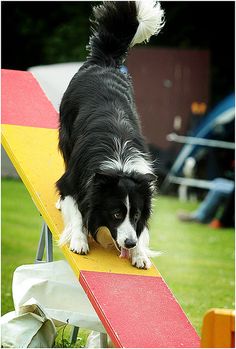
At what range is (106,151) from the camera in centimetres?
476

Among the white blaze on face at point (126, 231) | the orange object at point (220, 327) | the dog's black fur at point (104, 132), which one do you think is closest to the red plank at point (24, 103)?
the dog's black fur at point (104, 132)

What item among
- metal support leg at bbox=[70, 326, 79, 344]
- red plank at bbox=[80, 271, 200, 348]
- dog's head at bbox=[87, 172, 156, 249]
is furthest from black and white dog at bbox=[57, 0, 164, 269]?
metal support leg at bbox=[70, 326, 79, 344]

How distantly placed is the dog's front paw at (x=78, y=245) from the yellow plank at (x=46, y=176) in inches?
1.3

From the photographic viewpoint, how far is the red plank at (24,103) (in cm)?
601

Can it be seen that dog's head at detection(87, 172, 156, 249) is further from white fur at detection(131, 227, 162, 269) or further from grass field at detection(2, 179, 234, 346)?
grass field at detection(2, 179, 234, 346)

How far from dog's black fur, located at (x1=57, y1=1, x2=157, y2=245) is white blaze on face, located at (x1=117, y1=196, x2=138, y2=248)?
0.09 ft

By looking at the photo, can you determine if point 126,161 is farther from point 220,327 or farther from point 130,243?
point 220,327

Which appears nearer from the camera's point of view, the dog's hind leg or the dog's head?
the dog's head

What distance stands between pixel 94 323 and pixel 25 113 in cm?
206

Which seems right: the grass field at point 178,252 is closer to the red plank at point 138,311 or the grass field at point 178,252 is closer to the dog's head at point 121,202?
the dog's head at point 121,202

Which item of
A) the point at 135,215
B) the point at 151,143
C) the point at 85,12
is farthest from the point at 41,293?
the point at 85,12

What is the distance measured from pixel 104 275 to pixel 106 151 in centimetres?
75

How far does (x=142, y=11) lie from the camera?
18.9 feet

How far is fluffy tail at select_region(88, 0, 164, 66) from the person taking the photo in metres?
5.57
